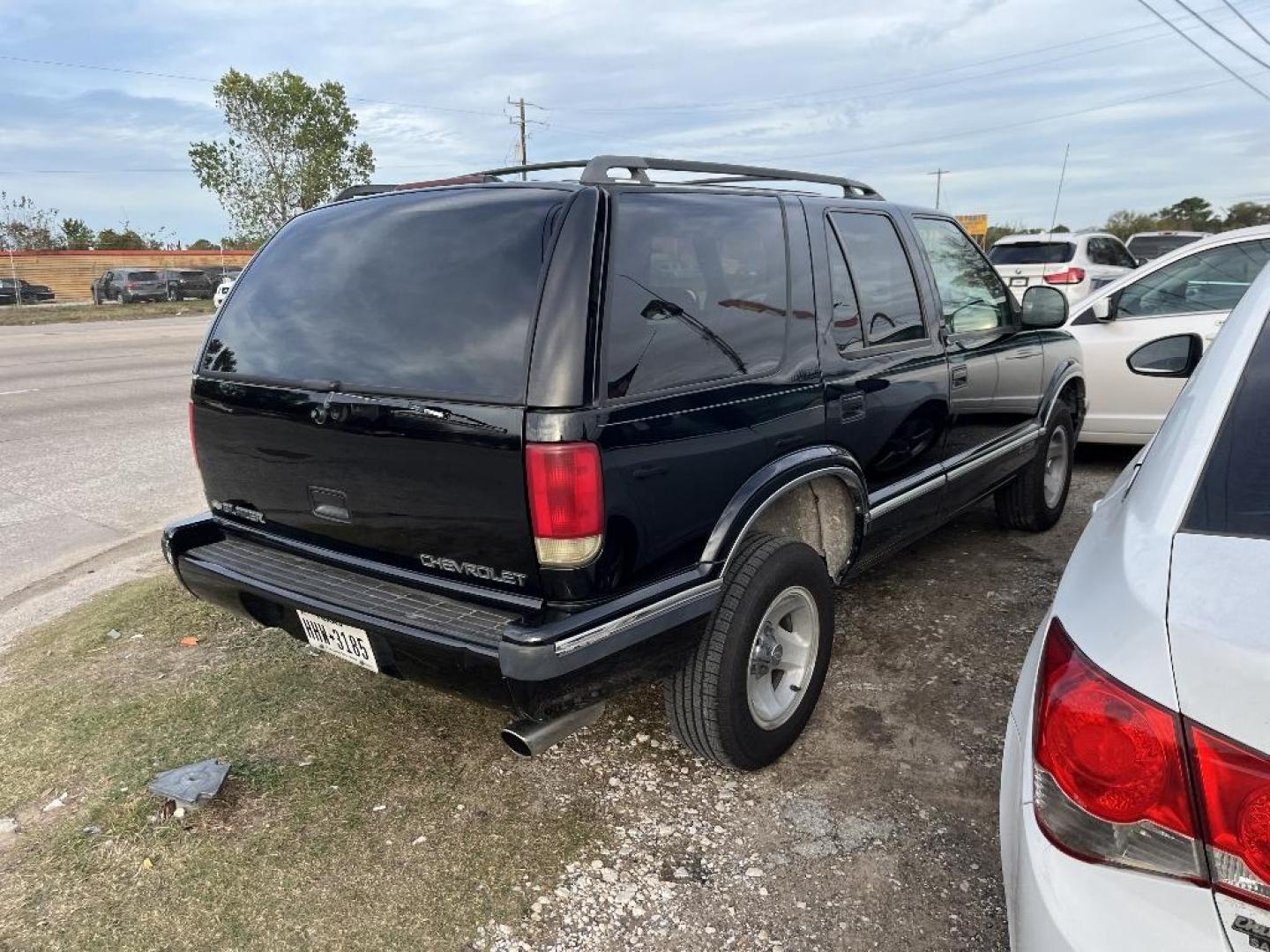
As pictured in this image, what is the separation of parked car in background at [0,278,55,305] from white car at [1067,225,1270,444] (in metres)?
40.2

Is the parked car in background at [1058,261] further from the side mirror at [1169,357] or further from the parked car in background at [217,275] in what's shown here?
the parked car in background at [217,275]

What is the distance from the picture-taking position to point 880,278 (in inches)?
140

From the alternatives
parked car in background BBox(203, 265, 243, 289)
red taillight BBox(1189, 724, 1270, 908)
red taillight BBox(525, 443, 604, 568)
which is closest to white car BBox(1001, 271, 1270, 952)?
red taillight BBox(1189, 724, 1270, 908)

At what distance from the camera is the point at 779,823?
9.00 ft

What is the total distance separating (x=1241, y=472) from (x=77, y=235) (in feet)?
220

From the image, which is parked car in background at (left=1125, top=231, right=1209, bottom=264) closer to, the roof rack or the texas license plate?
the roof rack

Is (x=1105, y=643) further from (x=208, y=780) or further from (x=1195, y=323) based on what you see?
(x=1195, y=323)

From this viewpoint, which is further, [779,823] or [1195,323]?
[1195,323]

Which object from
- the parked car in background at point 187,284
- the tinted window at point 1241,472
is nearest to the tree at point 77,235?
the parked car in background at point 187,284

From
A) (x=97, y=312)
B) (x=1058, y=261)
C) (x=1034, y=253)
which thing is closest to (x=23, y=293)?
(x=97, y=312)

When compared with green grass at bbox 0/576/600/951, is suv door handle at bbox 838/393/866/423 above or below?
above

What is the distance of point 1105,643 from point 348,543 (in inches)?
84.9

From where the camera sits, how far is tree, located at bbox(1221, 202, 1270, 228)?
40031 mm

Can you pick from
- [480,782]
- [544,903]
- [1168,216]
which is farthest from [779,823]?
[1168,216]
